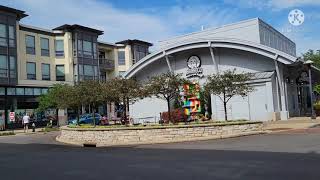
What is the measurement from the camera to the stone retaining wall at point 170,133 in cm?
2148

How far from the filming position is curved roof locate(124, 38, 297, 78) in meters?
31.4

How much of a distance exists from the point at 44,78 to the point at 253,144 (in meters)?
39.1

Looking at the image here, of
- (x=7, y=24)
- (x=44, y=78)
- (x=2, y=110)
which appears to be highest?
(x=7, y=24)

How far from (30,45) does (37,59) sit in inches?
71.5

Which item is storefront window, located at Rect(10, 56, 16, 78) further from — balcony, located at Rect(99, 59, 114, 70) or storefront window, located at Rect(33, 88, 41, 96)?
balcony, located at Rect(99, 59, 114, 70)

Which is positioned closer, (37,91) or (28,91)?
(28,91)

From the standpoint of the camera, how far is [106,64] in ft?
210

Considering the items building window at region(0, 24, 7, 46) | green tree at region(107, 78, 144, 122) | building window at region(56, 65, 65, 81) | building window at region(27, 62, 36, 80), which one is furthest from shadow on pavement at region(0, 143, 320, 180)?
building window at region(56, 65, 65, 81)

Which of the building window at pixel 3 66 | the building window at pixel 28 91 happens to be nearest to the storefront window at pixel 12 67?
the building window at pixel 3 66

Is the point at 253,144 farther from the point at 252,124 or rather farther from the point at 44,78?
the point at 44,78

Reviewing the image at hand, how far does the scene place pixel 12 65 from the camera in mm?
46531

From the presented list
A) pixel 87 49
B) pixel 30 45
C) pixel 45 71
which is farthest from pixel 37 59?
pixel 87 49

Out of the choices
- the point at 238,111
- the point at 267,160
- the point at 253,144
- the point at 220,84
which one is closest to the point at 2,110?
the point at 238,111

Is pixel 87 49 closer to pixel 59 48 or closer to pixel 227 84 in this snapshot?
pixel 59 48
